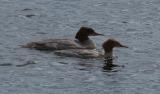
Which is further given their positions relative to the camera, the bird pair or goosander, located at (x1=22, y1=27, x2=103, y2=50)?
goosander, located at (x1=22, y1=27, x2=103, y2=50)

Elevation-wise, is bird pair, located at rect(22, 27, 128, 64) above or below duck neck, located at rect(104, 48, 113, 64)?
above

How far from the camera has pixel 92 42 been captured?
Answer: 30234 mm

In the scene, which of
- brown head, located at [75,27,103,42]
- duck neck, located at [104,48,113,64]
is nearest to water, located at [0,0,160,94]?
duck neck, located at [104,48,113,64]

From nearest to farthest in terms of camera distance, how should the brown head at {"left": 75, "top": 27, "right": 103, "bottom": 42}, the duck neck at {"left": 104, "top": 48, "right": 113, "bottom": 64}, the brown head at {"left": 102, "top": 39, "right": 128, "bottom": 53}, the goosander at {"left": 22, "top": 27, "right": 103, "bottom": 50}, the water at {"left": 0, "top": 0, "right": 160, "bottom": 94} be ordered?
the water at {"left": 0, "top": 0, "right": 160, "bottom": 94}, the duck neck at {"left": 104, "top": 48, "right": 113, "bottom": 64}, the brown head at {"left": 102, "top": 39, "right": 128, "bottom": 53}, the goosander at {"left": 22, "top": 27, "right": 103, "bottom": 50}, the brown head at {"left": 75, "top": 27, "right": 103, "bottom": 42}

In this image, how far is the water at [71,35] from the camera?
24828 millimetres

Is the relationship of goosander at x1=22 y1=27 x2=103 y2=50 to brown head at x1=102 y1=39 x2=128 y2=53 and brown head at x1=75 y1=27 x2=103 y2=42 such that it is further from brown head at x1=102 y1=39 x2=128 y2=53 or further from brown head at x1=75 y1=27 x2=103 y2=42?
brown head at x1=102 y1=39 x2=128 y2=53

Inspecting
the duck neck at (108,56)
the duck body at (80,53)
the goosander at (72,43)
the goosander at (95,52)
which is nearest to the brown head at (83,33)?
the goosander at (72,43)

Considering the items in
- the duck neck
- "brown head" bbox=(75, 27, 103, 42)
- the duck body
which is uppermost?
"brown head" bbox=(75, 27, 103, 42)

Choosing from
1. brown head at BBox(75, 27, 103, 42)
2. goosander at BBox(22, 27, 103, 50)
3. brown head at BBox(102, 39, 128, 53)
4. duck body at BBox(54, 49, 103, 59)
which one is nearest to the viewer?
duck body at BBox(54, 49, 103, 59)

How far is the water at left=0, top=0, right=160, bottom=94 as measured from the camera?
81.5 ft

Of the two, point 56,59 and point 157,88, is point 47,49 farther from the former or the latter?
point 157,88

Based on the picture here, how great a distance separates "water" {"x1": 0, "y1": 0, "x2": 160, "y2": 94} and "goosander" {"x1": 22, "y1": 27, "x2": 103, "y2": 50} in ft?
1.40

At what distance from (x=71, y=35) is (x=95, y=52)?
255 centimetres

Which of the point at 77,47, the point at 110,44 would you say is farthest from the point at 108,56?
the point at 77,47
